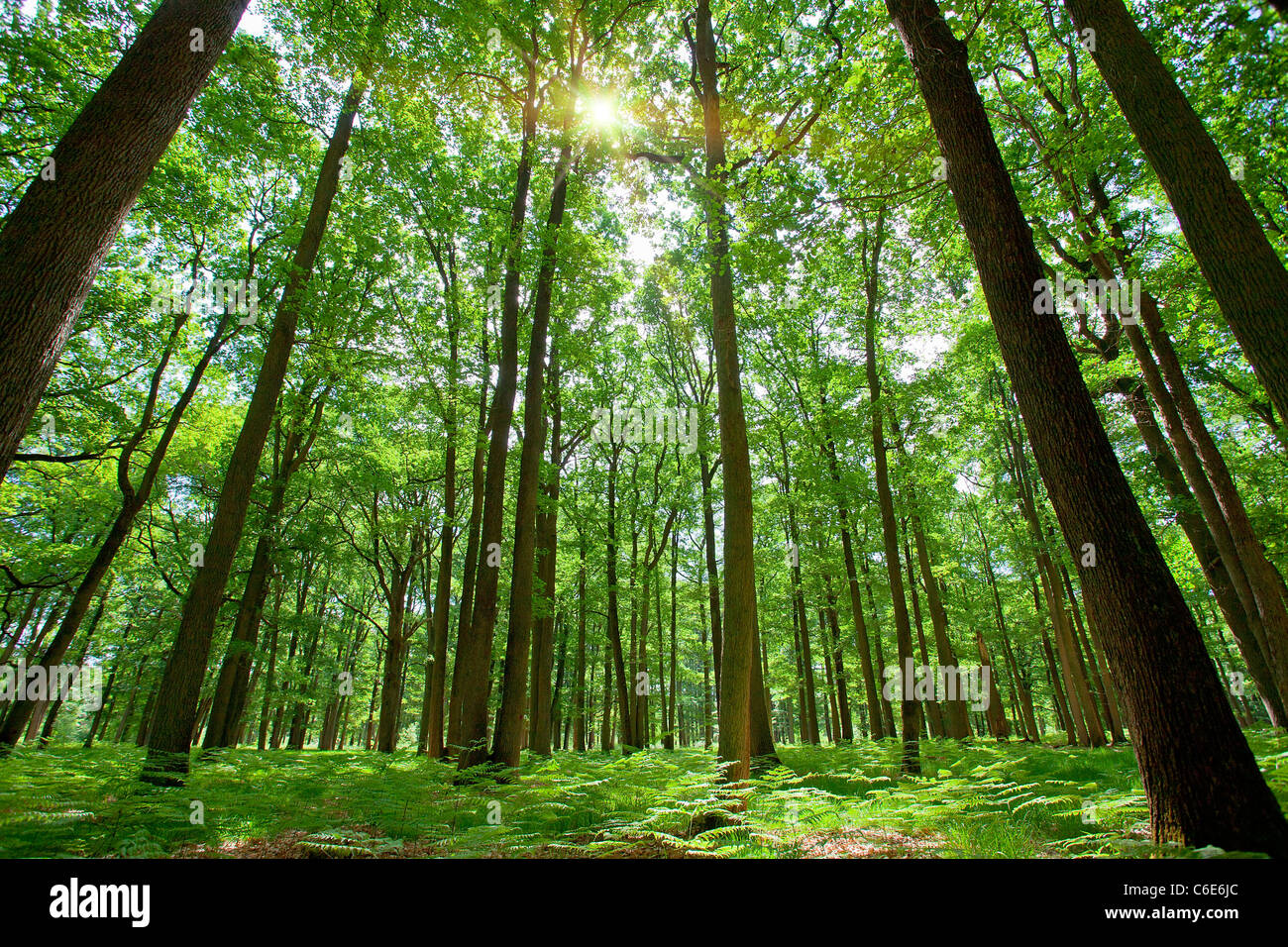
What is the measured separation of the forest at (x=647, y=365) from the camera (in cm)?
388

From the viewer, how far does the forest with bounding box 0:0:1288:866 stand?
153 inches

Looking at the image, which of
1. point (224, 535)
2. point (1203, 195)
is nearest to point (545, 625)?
point (224, 535)

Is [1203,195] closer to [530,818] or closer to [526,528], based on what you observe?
[530,818]

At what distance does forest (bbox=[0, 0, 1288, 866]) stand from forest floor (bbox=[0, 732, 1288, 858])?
7 centimetres

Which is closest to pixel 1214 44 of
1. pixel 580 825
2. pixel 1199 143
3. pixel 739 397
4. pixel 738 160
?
pixel 1199 143

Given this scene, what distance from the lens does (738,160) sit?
27.9ft

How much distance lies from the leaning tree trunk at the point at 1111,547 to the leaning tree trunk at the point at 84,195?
6191mm

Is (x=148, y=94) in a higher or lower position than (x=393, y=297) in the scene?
lower

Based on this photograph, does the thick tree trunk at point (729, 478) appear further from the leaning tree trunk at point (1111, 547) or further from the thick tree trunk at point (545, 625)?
the thick tree trunk at point (545, 625)

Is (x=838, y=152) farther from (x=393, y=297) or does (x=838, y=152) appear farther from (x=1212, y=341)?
(x=393, y=297)

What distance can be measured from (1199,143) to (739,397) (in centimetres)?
457

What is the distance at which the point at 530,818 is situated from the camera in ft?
18.5

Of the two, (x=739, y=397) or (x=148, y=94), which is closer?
(x=148, y=94)

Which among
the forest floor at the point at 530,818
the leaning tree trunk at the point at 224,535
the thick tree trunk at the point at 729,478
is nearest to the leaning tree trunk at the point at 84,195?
the forest floor at the point at 530,818
